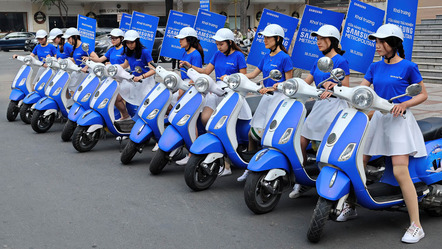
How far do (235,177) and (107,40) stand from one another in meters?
19.6

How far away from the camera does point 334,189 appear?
4156 mm

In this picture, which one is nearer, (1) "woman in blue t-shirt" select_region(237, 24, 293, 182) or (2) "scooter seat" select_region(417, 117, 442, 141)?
(2) "scooter seat" select_region(417, 117, 442, 141)

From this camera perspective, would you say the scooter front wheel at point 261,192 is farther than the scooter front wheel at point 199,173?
No

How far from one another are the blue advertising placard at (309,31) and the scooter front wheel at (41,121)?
4.26m

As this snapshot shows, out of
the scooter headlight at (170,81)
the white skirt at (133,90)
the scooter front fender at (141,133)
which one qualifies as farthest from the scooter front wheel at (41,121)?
the scooter headlight at (170,81)

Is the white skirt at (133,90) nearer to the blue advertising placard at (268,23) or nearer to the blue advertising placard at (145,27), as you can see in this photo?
the blue advertising placard at (145,27)

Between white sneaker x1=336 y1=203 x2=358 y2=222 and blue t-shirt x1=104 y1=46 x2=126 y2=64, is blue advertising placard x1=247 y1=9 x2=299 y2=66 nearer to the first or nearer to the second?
blue t-shirt x1=104 y1=46 x2=126 y2=64

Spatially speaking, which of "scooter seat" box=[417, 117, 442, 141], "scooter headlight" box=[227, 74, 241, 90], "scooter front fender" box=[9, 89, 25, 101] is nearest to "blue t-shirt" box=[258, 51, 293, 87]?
"scooter headlight" box=[227, 74, 241, 90]

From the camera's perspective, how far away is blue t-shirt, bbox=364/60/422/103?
440 cm

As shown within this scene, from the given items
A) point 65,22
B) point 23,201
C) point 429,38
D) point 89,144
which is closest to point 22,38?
point 65,22

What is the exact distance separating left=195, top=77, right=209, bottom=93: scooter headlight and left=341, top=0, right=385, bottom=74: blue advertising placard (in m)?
1.66

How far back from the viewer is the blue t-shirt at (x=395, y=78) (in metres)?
4.40

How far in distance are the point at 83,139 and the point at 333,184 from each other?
433cm

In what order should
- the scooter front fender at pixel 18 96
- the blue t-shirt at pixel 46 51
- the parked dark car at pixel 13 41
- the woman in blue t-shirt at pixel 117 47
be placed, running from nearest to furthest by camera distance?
the woman in blue t-shirt at pixel 117 47 < the scooter front fender at pixel 18 96 < the blue t-shirt at pixel 46 51 < the parked dark car at pixel 13 41
